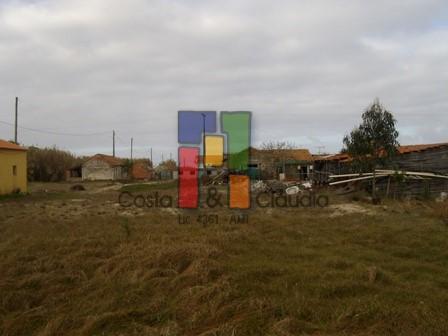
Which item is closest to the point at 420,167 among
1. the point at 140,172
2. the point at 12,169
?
the point at 12,169

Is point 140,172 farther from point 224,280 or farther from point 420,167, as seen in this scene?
point 224,280

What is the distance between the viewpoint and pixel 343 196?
57.4 feet

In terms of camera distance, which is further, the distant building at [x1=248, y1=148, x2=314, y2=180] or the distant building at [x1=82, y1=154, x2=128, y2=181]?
the distant building at [x1=82, y1=154, x2=128, y2=181]

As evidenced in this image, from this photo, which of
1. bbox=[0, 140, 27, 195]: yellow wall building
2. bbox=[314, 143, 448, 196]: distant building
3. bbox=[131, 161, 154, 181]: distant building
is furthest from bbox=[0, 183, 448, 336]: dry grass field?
bbox=[131, 161, 154, 181]: distant building

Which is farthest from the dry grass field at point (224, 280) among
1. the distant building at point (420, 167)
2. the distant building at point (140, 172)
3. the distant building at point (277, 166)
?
the distant building at point (140, 172)

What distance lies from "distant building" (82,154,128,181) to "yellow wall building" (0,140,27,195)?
25318 mm

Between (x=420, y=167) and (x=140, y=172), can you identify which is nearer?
(x=420, y=167)

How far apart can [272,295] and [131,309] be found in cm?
160

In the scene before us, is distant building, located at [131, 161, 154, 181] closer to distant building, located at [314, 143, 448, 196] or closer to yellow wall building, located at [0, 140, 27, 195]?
yellow wall building, located at [0, 140, 27, 195]

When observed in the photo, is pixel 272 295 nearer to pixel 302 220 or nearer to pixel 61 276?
pixel 61 276

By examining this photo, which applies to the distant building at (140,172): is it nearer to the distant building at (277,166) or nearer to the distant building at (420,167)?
the distant building at (277,166)

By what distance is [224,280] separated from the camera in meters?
5.23

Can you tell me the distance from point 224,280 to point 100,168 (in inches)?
1770

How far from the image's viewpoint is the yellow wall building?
19922 mm
